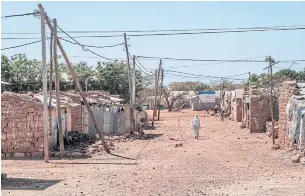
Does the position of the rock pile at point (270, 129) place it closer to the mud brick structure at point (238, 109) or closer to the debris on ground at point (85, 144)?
the debris on ground at point (85, 144)

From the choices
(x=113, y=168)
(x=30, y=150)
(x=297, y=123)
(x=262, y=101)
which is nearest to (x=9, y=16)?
(x=30, y=150)

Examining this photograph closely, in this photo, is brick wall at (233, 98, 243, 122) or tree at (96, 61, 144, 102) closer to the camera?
brick wall at (233, 98, 243, 122)

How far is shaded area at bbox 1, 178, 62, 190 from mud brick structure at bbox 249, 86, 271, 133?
18769 millimetres

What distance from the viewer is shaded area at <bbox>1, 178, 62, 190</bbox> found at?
38.1 ft

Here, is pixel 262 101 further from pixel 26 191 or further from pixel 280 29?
pixel 26 191

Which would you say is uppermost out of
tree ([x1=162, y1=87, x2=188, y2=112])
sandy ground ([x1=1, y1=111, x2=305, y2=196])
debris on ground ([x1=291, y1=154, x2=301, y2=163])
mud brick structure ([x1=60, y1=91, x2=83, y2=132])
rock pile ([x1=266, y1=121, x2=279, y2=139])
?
tree ([x1=162, y1=87, x2=188, y2=112])

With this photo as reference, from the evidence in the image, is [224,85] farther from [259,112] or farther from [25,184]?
[25,184]

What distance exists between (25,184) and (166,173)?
4.12 metres

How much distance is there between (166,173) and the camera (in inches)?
550

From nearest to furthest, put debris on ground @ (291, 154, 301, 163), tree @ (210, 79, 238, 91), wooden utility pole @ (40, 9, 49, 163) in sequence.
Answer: debris on ground @ (291, 154, 301, 163) → wooden utility pole @ (40, 9, 49, 163) → tree @ (210, 79, 238, 91)

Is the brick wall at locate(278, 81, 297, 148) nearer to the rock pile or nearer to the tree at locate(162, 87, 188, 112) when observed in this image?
the rock pile

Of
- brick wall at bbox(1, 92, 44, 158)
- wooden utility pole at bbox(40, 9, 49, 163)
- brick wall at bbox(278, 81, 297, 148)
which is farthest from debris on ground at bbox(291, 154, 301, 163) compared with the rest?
brick wall at bbox(1, 92, 44, 158)

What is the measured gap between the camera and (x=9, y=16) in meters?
17.2

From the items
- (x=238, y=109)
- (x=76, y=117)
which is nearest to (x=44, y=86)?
(x=76, y=117)
